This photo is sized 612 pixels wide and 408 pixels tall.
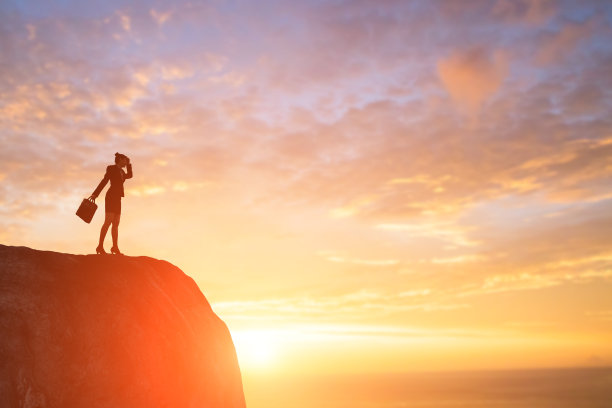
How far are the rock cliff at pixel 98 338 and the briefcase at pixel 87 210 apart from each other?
1.64m

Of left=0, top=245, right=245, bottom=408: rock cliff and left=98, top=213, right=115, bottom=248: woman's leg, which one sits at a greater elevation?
left=98, top=213, right=115, bottom=248: woman's leg

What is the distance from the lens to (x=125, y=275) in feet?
44.8

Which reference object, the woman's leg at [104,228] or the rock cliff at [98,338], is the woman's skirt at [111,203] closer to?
the woman's leg at [104,228]

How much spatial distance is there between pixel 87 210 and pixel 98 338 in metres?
4.68

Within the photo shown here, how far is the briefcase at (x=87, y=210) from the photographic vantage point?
14812 mm

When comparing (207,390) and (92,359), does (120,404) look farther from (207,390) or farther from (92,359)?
(207,390)

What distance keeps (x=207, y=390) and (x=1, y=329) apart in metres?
6.03

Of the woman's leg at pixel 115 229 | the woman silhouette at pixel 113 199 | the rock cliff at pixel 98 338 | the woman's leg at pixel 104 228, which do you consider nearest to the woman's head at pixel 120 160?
the woman silhouette at pixel 113 199

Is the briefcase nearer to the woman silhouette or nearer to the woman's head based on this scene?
the woman silhouette

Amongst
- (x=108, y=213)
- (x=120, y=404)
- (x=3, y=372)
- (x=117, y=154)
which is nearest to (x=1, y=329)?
(x=3, y=372)

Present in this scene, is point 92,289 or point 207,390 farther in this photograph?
point 207,390

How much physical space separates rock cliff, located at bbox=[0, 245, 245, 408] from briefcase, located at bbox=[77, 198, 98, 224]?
1.64m

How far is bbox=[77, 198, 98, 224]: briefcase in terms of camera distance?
14.8m

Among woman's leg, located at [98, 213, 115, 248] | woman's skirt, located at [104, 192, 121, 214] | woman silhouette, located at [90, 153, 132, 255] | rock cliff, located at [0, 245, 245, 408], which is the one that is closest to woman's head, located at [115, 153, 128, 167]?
woman silhouette, located at [90, 153, 132, 255]
